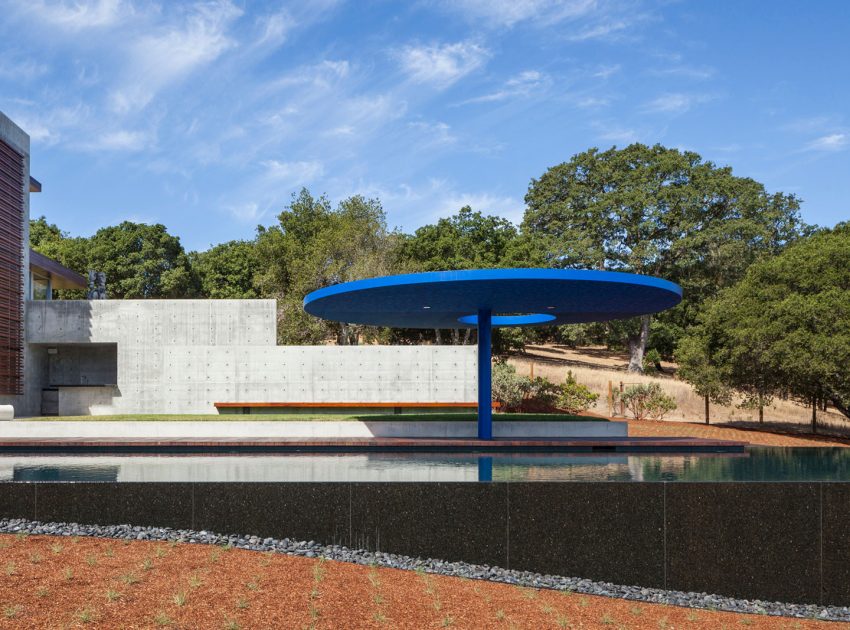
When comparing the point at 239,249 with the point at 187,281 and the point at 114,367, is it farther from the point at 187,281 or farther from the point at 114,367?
the point at 114,367

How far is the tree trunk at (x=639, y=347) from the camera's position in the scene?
46.3 metres

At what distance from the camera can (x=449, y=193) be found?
3178 centimetres

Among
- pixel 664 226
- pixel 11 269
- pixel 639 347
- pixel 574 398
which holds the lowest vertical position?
pixel 574 398

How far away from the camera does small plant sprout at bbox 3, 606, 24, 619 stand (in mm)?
5633

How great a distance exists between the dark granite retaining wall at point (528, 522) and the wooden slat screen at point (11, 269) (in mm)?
20691

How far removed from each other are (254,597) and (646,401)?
2692 cm

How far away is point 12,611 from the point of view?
5.68 meters

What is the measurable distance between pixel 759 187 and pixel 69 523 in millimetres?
52326

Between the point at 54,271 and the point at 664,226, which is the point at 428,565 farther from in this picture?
the point at 664,226

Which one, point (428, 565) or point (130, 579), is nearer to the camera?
point (130, 579)

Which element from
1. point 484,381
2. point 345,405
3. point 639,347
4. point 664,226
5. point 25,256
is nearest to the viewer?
point 484,381

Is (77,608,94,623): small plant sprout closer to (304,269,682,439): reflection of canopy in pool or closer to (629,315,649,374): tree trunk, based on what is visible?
(304,269,682,439): reflection of canopy in pool

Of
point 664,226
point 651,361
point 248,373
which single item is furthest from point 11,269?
point 651,361

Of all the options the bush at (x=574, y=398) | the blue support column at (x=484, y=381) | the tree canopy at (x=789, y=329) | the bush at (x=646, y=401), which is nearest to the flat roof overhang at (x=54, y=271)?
the blue support column at (x=484, y=381)
